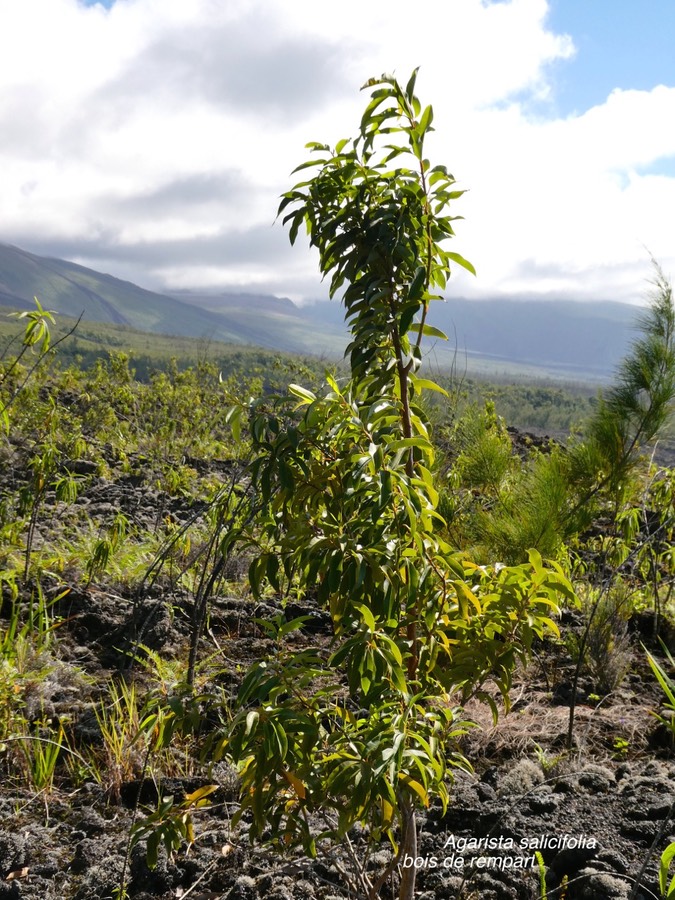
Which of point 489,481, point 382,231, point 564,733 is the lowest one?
point 564,733

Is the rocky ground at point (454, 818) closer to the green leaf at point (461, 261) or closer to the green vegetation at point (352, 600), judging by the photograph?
the green vegetation at point (352, 600)

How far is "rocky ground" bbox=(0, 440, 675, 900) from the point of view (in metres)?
2.44

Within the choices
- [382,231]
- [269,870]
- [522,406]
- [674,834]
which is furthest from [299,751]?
[522,406]

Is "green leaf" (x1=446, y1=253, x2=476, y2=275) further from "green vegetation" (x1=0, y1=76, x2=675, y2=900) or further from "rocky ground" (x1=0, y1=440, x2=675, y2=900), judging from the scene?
"rocky ground" (x1=0, y1=440, x2=675, y2=900)

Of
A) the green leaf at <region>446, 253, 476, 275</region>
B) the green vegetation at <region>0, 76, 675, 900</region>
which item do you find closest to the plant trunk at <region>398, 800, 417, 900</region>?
the green vegetation at <region>0, 76, 675, 900</region>

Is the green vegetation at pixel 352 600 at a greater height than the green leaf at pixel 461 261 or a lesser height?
lesser

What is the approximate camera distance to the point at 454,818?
9.38 ft

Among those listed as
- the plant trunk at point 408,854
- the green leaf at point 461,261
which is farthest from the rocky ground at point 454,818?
the green leaf at point 461,261

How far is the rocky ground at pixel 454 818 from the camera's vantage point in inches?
96.0

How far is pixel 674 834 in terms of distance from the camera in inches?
99.2

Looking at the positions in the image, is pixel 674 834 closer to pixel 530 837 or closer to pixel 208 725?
pixel 530 837

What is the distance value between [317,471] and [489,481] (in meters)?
3.11

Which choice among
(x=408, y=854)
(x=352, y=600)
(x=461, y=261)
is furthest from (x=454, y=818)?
(x=461, y=261)

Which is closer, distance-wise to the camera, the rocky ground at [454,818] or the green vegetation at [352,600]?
the green vegetation at [352,600]
